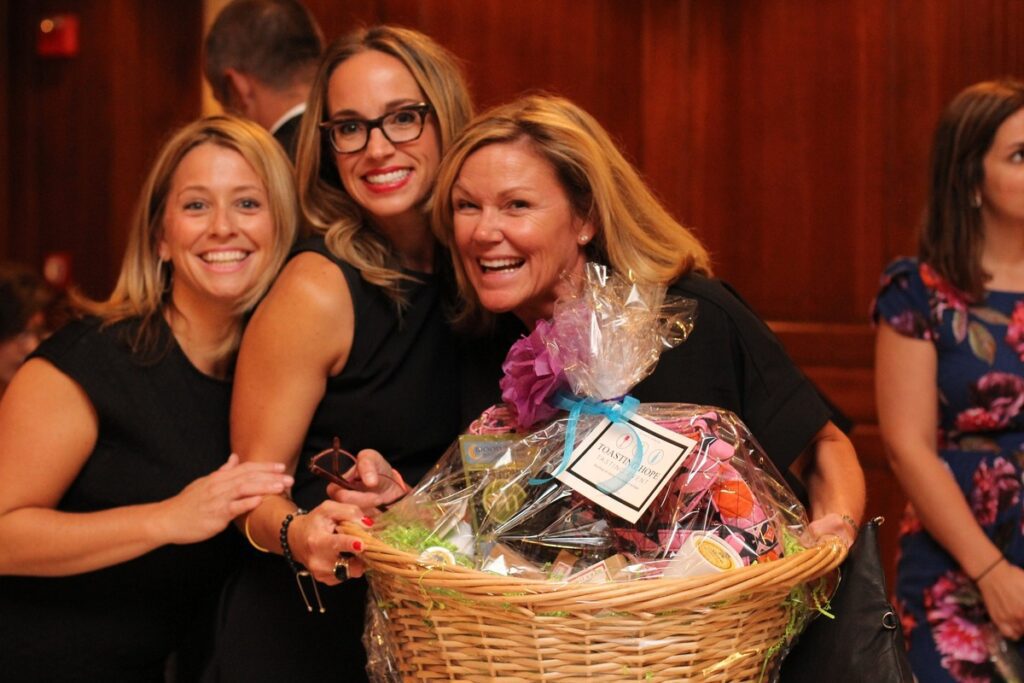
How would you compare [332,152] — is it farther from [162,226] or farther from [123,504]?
[123,504]

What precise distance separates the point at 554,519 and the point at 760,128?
2.68m

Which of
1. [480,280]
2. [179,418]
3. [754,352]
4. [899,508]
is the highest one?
[480,280]

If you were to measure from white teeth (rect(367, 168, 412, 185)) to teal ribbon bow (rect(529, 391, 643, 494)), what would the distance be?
677 millimetres

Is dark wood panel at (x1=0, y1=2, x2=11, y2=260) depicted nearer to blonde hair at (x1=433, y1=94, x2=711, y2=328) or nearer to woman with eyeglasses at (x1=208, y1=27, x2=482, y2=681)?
woman with eyeglasses at (x1=208, y1=27, x2=482, y2=681)

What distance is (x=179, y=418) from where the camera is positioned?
2094 millimetres

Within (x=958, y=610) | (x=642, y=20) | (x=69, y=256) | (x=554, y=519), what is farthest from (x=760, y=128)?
(x=69, y=256)

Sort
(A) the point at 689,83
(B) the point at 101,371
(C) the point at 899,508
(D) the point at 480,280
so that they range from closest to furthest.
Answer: (D) the point at 480,280
(B) the point at 101,371
(C) the point at 899,508
(A) the point at 689,83

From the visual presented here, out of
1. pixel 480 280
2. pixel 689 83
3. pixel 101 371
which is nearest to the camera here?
pixel 480 280

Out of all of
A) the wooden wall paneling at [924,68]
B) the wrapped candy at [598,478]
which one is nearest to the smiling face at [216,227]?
the wrapped candy at [598,478]

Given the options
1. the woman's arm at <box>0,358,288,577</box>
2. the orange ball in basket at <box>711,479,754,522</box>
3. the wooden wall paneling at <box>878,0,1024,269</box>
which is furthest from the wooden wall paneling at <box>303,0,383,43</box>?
the orange ball in basket at <box>711,479,754,522</box>

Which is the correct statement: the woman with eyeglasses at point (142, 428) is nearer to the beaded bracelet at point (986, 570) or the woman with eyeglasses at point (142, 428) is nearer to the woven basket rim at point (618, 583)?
the woven basket rim at point (618, 583)

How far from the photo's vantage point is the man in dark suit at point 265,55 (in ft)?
10.7

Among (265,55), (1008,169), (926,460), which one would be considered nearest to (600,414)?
(926,460)

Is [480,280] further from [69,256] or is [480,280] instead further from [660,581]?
[69,256]
